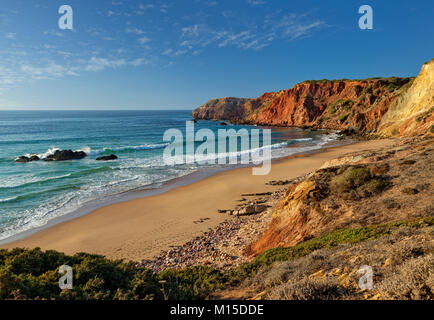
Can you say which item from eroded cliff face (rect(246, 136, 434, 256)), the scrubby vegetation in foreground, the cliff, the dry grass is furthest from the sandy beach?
the cliff

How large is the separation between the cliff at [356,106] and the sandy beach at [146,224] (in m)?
26.6

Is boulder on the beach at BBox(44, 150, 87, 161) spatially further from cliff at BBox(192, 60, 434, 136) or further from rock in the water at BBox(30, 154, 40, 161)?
cliff at BBox(192, 60, 434, 136)

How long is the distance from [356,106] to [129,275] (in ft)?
241

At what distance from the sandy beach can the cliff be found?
26.6 m

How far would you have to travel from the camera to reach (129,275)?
5.77 meters

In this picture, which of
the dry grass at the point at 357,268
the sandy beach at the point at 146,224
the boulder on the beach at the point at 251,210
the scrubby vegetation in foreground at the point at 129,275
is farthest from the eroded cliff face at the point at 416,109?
the dry grass at the point at 357,268

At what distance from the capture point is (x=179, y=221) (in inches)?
568

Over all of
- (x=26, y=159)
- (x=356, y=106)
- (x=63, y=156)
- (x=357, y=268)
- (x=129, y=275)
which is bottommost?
(x=129, y=275)

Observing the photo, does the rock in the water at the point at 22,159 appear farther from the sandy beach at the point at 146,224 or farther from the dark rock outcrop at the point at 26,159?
the sandy beach at the point at 146,224

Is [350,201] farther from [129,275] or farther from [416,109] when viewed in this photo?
[416,109]

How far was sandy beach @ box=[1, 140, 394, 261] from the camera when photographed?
1191 centimetres

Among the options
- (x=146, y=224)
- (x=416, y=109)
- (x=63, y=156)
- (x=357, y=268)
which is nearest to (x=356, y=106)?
(x=416, y=109)
